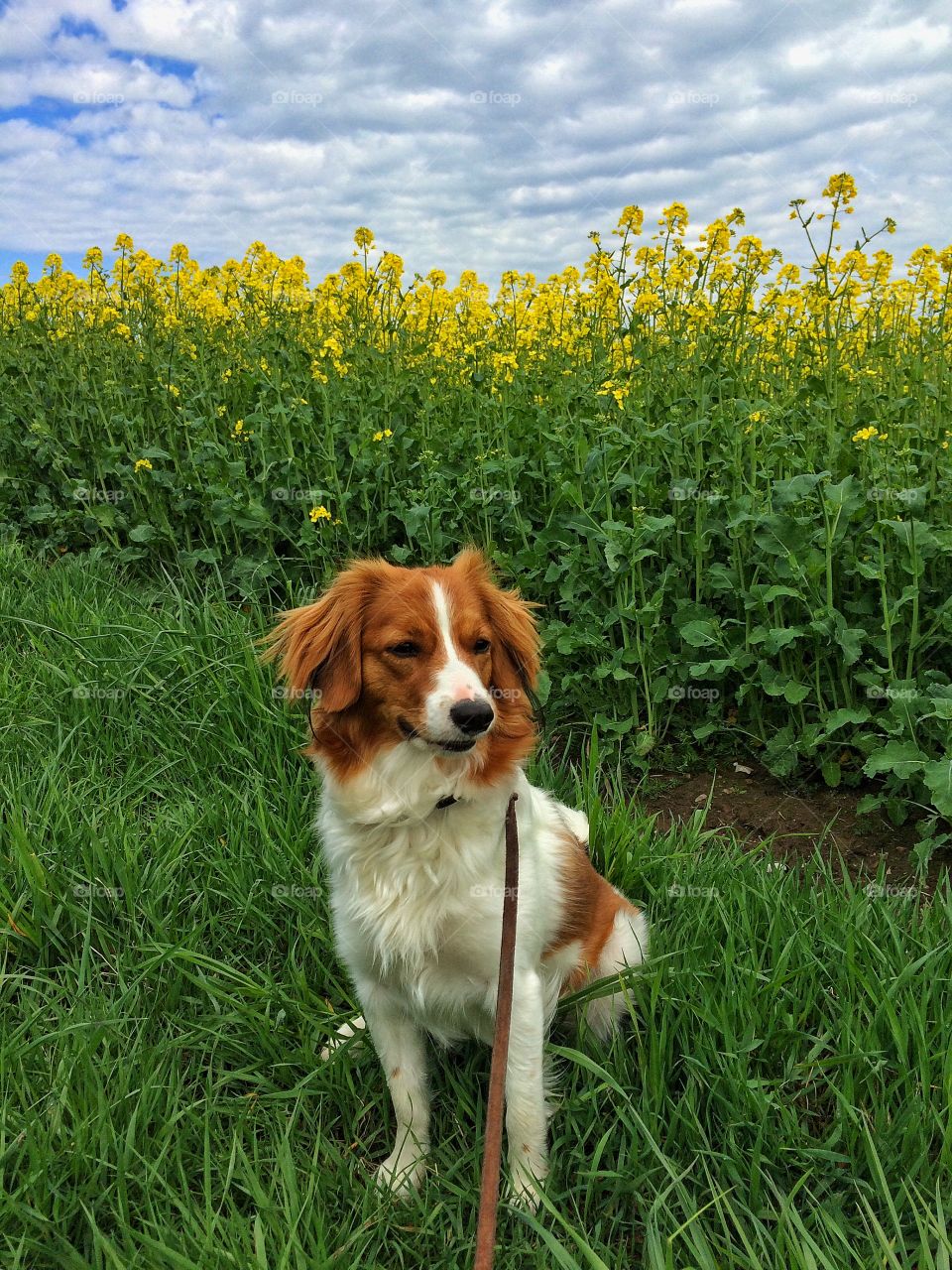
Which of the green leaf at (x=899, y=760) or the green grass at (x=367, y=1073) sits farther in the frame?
the green leaf at (x=899, y=760)

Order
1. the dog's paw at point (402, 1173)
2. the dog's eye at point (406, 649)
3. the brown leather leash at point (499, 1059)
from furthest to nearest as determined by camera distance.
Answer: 1. the dog's eye at point (406, 649)
2. the dog's paw at point (402, 1173)
3. the brown leather leash at point (499, 1059)

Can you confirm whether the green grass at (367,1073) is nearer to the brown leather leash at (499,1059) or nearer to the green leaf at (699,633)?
the brown leather leash at (499,1059)

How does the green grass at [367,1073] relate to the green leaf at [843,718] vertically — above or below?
below

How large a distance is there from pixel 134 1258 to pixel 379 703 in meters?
1.32

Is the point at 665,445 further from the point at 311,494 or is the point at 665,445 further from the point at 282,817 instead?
the point at 282,817

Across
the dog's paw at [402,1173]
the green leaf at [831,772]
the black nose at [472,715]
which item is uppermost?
the black nose at [472,715]

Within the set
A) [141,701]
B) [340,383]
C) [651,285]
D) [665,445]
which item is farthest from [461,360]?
[141,701]

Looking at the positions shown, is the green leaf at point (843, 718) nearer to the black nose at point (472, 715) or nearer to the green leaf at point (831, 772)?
the green leaf at point (831, 772)

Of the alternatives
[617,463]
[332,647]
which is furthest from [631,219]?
[332,647]

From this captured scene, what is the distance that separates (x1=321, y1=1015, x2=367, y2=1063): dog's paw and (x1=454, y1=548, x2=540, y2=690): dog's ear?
1.10m

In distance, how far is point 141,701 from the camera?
4.09 meters

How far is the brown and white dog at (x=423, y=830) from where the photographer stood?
2.28 m

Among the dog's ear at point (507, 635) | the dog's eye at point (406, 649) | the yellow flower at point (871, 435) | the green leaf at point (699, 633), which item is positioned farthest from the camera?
the green leaf at point (699, 633)

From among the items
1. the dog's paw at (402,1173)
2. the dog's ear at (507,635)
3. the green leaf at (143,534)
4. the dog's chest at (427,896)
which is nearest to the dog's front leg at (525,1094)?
the dog's chest at (427,896)
